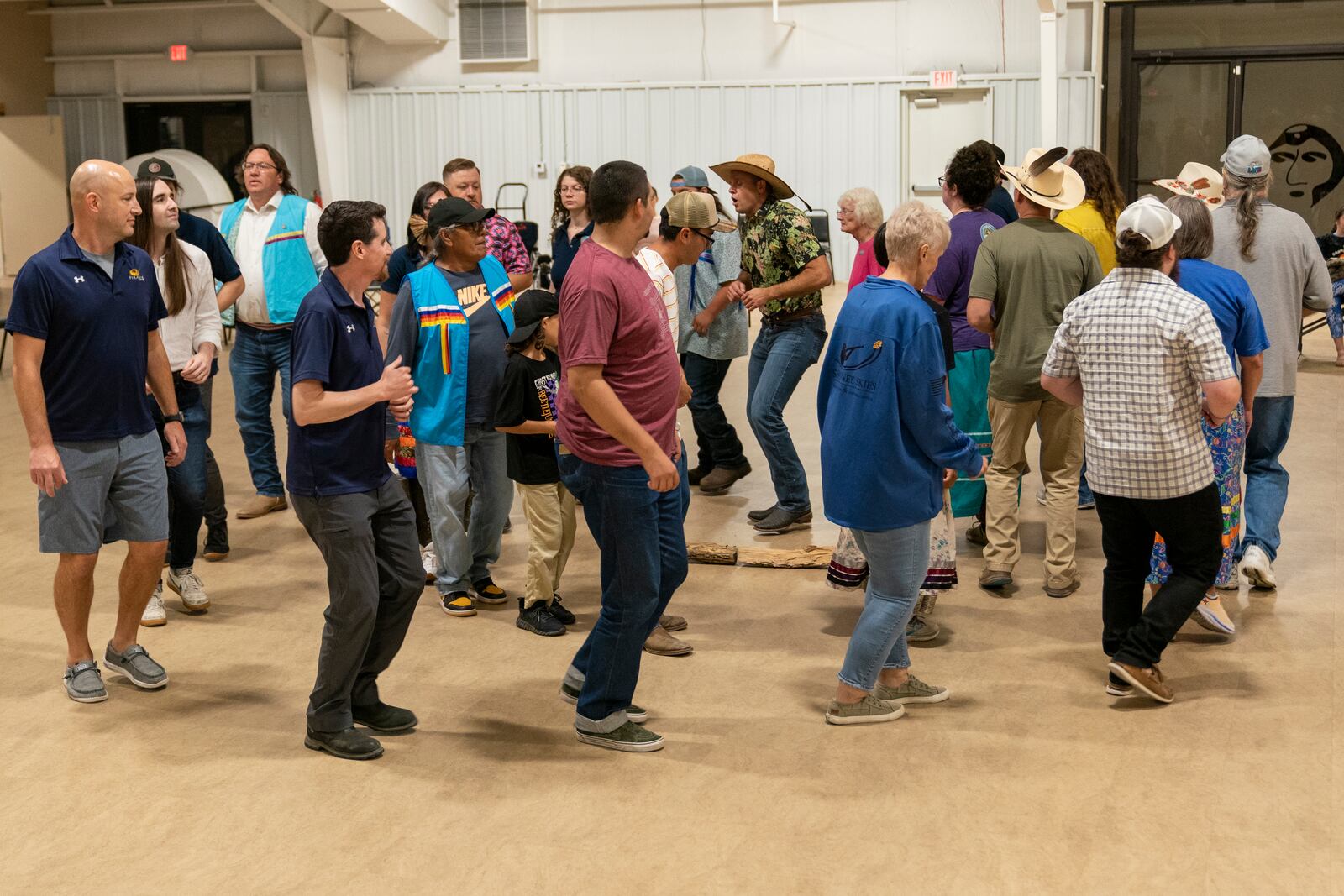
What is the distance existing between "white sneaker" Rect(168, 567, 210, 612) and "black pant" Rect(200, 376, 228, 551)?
1.74ft

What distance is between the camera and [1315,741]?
3.59 metres

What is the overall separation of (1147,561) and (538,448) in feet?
6.43

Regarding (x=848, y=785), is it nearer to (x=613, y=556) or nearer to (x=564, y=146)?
(x=613, y=556)

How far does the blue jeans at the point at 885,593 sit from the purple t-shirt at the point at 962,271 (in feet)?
5.39

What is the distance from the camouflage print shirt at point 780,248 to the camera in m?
5.49

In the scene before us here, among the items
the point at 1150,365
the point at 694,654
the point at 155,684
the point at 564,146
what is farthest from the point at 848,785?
the point at 564,146

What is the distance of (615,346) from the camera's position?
3332 millimetres

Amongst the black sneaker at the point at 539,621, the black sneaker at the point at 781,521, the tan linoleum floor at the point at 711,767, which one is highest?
the black sneaker at the point at 781,521

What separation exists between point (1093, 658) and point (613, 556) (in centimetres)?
174

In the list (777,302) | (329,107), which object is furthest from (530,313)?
Answer: (329,107)

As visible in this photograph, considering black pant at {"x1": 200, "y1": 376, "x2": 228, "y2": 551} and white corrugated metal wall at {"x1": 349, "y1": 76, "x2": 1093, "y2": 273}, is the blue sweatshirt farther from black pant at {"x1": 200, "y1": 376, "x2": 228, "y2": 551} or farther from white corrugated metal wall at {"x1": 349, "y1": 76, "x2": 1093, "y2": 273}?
white corrugated metal wall at {"x1": 349, "y1": 76, "x2": 1093, "y2": 273}

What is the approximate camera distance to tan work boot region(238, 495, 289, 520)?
6.16m

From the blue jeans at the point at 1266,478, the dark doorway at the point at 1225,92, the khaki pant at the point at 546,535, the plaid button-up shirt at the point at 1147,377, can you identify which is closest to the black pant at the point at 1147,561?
the plaid button-up shirt at the point at 1147,377

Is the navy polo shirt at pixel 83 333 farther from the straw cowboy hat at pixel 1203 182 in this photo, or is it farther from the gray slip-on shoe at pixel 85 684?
the straw cowboy hat at pixel 1203 182
